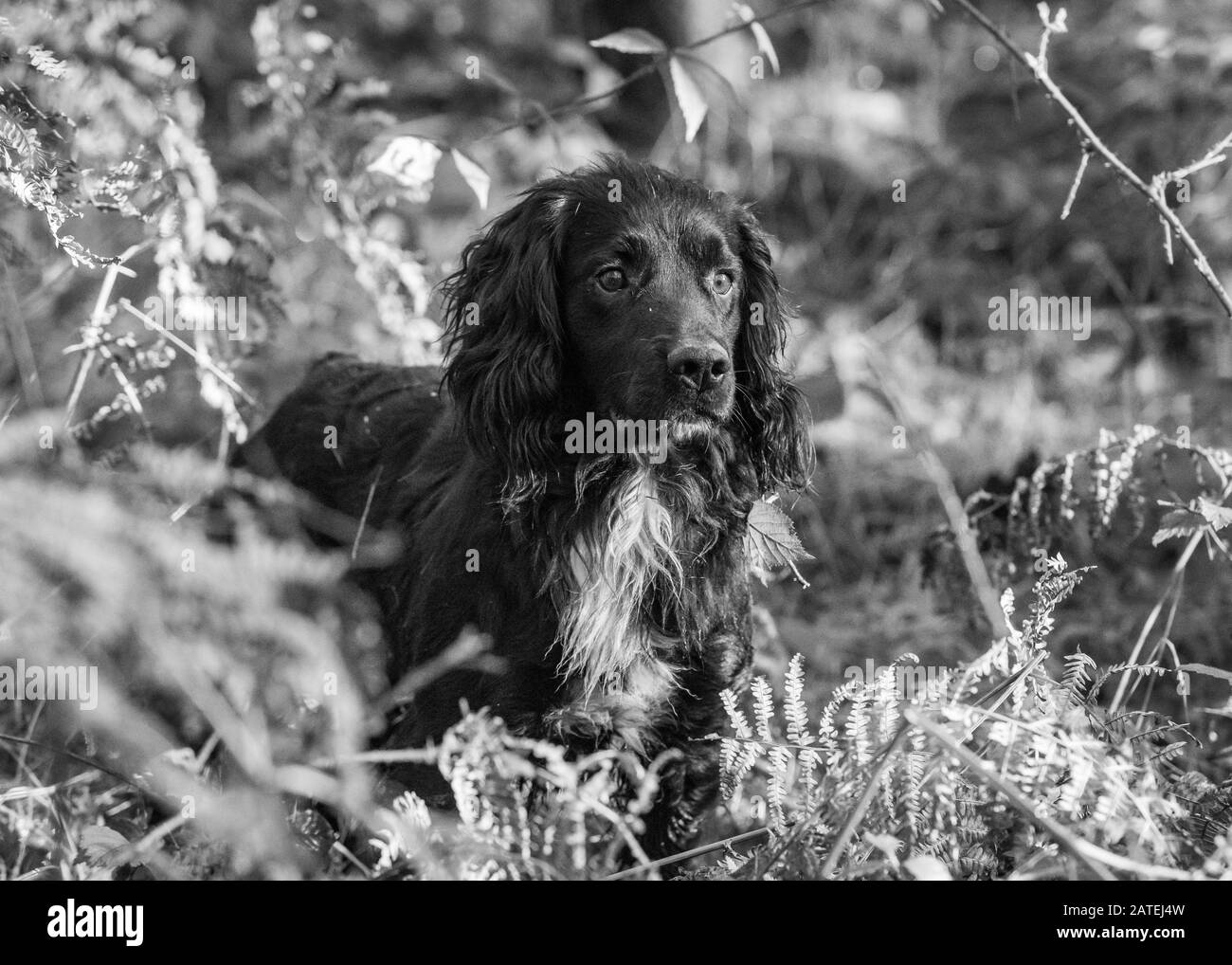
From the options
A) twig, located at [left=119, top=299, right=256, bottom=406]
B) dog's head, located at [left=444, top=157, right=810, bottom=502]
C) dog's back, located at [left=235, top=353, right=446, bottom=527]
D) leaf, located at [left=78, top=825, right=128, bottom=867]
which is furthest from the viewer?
dog's back, located at [left=235, top=353, right=446, bottom=527]

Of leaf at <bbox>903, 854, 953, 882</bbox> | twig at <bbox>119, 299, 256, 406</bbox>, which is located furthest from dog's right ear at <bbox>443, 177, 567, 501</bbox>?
leaf at <bbox>903, 854, 953, 882</bbox>

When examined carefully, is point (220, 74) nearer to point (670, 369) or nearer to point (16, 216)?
point (16, 216)

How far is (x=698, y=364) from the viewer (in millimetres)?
3264

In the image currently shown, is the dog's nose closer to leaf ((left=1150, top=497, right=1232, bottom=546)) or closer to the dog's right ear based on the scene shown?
the dog's right ear

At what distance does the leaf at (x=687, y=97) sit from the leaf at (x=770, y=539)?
114 cm

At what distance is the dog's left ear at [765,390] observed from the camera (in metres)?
3.72

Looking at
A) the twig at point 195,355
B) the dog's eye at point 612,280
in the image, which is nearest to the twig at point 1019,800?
the dog's eye at point 612,280

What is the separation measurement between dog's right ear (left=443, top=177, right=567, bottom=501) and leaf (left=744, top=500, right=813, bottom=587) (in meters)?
0.59

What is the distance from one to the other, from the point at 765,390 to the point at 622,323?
509mm

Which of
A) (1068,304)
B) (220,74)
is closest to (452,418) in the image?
(1068,304)

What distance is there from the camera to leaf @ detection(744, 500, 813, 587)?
3.55m

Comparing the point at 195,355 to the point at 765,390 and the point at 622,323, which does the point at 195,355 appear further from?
the point at 765,390

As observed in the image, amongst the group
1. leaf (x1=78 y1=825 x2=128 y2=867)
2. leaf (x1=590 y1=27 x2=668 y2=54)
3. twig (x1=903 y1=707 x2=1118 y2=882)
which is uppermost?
leaf (x1=590 y1=27 x2=668 y2=54)

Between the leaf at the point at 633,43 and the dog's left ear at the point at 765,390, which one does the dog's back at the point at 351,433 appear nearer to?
the dog's left ear at the point at 765,390
